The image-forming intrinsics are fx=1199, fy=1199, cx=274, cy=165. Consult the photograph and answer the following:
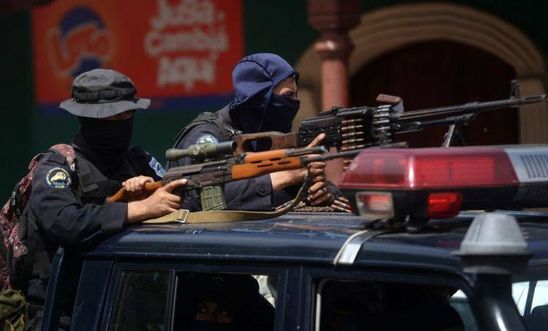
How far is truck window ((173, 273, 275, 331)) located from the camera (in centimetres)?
272

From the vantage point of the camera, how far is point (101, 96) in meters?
3.45

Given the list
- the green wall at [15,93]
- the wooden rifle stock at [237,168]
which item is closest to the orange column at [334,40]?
the green wall at [15,93]

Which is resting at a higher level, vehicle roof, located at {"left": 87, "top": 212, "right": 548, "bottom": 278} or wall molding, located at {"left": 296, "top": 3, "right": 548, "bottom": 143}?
wall molding, located at {"left": 296, "top": 3, "right": 548, "bottom": 143}

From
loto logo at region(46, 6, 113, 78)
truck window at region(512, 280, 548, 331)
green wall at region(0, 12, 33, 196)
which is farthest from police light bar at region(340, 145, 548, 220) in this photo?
green wall at region(0, 12, 33, 196)

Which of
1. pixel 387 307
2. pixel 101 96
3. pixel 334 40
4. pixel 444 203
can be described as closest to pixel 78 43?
pixel 334 40

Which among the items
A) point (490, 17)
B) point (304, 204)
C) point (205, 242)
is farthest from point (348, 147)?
point (490, 17)

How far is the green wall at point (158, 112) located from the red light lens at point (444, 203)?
6256mm

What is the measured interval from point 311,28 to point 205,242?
22.0 feet

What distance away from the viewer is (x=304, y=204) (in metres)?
3.47

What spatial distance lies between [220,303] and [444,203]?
68cm

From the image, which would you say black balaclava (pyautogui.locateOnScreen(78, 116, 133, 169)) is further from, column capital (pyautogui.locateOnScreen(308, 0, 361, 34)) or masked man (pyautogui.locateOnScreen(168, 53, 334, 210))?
column capital (pyautogui.locateOnScreen(308, 0, 361, 34))

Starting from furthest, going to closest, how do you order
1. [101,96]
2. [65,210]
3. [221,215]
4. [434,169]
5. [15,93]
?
[15,93] → [101,96] → [65,210] → [221,215] → [434,169]

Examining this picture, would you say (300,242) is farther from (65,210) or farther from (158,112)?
(158,112)

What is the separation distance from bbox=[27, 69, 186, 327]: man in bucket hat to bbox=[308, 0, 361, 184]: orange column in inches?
189
